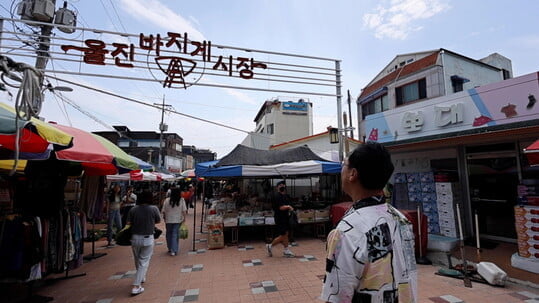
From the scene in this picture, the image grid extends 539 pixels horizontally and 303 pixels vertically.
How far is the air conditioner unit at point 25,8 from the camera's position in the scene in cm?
634

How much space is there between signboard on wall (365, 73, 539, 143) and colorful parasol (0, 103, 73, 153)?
803 cm

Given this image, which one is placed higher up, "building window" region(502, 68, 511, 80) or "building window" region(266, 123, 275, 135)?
"building window" region(502, 68, 511, 80)

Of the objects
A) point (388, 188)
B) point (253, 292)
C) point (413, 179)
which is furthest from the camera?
point (388, 188)

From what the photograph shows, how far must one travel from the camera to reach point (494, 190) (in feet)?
21.2

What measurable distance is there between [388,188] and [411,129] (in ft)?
6.46

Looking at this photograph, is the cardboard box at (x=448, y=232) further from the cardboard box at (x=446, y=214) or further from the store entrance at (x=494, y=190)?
the store entrance at (x=494, y=190)

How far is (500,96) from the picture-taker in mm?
5812

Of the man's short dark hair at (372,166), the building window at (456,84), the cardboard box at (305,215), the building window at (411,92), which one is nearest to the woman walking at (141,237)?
the man's short dark hair at (372,166)

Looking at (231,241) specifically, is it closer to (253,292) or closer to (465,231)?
(253,292)

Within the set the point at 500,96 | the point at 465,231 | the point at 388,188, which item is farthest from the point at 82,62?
the point at 465,231

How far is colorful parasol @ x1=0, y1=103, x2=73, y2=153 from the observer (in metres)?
2.14

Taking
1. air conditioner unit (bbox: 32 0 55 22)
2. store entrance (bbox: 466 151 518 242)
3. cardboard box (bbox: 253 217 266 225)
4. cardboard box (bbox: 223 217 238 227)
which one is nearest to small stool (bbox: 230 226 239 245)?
cardboard box (bbox: 223 217 238 227)

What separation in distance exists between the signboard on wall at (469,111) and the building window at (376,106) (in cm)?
878

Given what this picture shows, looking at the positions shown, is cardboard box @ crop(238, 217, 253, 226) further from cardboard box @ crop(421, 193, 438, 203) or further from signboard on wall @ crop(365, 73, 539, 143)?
signboard on wall @ crop(365, 73, 539, 143)
